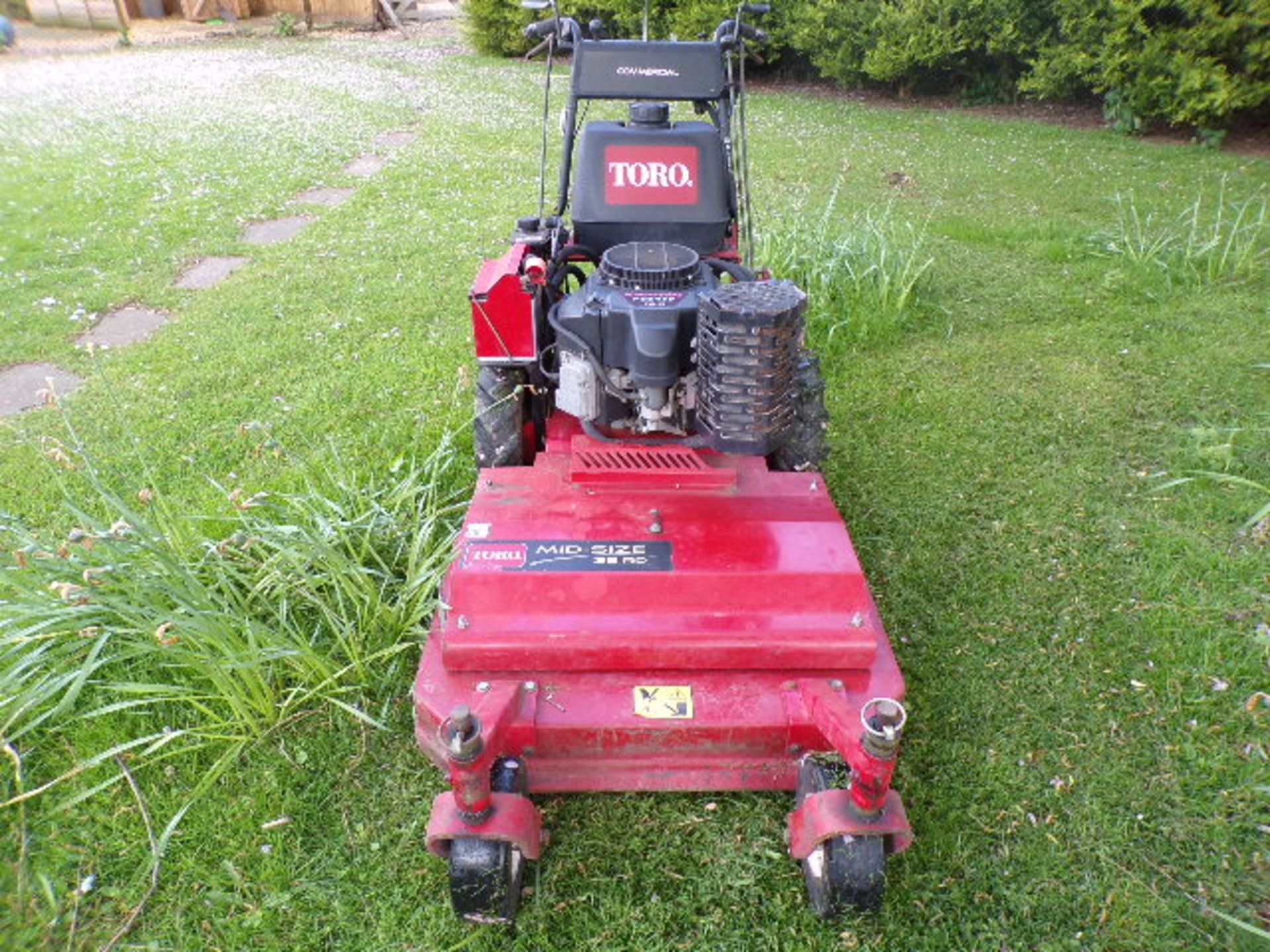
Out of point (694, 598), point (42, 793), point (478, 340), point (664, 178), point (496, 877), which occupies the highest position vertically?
point (664, 178)

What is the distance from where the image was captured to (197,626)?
9.00 feet

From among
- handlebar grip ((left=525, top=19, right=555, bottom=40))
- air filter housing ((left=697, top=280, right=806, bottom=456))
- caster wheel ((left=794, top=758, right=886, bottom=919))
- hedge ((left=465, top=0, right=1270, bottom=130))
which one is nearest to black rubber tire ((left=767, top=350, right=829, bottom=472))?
air filter housing ((left=697, top=280, right=806, bottom=456))

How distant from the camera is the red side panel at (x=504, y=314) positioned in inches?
125

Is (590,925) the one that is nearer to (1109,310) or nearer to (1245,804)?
(1245,804)

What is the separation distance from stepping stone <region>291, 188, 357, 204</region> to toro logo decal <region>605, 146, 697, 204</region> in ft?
17.6

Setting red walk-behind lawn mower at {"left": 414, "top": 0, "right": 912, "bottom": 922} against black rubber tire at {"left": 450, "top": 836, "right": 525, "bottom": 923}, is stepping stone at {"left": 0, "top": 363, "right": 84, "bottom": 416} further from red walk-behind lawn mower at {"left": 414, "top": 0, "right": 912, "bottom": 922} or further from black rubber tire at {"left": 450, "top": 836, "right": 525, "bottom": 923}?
black rubber tire at {"left": 450, "top": 836, "right": 525, "bottom": 923}

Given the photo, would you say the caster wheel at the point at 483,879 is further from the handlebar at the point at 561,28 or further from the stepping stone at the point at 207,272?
the stepping stone at the point at 207,272

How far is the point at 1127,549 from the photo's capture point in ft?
12.2

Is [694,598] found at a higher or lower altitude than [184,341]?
higher

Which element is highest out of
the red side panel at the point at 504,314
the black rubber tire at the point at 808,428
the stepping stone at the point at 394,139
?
the red side panel at the point at 504,314

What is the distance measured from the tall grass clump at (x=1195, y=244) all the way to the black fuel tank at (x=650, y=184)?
13.4ft

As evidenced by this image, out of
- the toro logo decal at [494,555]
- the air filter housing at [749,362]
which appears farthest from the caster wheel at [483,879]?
the air filter housing at [749,362]

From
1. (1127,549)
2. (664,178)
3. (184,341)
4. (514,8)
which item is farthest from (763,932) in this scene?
(514,8)

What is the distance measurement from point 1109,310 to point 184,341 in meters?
5.68
